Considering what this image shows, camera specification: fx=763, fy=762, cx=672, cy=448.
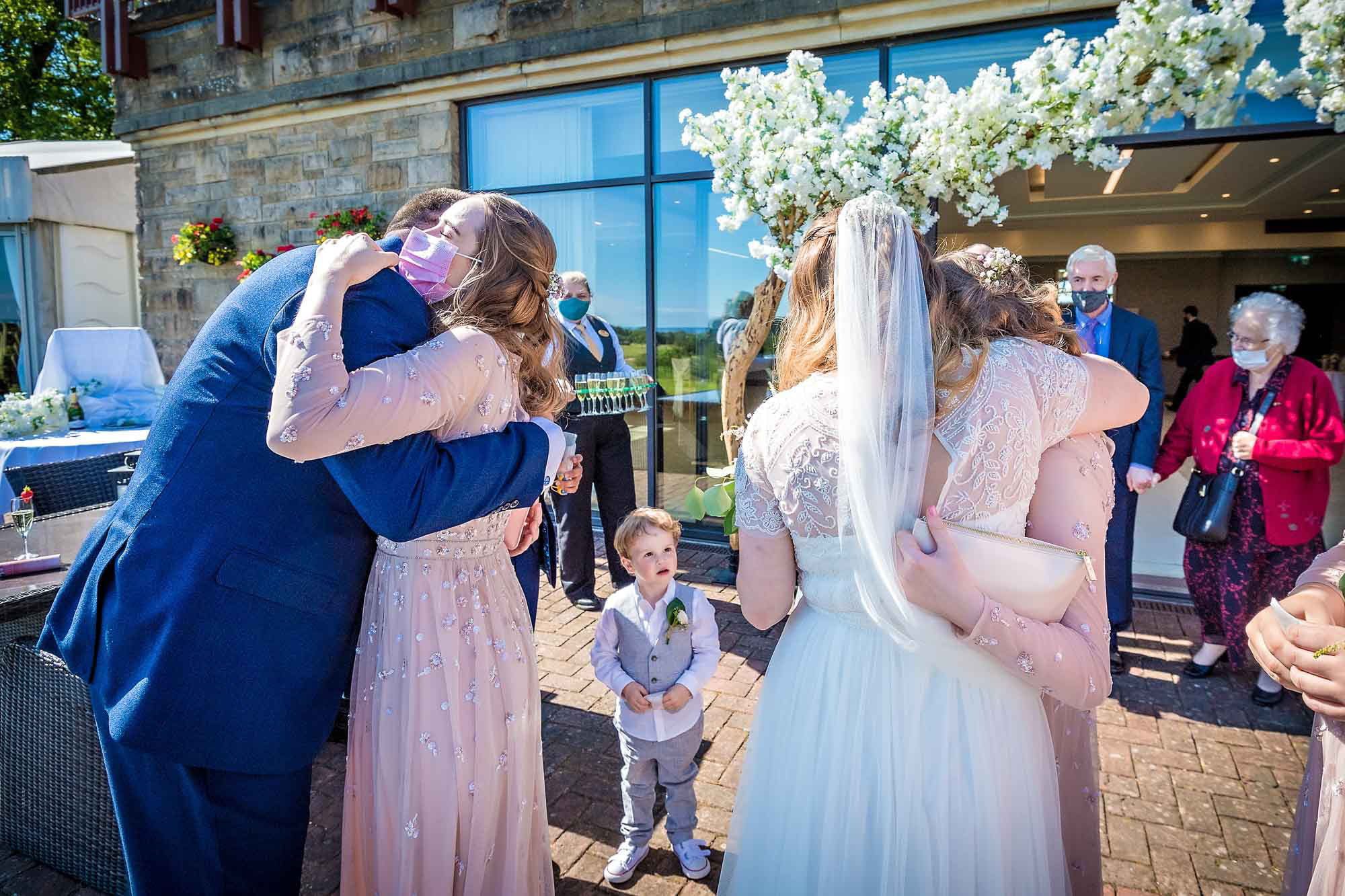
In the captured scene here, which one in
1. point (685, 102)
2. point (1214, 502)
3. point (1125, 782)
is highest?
point (685, 102)

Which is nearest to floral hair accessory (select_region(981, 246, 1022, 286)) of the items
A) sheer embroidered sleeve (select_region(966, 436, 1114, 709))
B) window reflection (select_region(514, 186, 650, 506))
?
sheer embroidered sleeve (select_region(966, 436, 1114, 709))

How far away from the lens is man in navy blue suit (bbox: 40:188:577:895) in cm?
→ 150

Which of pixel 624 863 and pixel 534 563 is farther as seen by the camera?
pixel 624 863

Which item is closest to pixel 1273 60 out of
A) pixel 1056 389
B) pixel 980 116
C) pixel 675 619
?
pixel 980 116

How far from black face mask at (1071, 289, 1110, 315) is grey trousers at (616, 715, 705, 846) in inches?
123

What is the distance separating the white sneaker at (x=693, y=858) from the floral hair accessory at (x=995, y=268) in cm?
198

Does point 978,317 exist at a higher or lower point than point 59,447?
higher

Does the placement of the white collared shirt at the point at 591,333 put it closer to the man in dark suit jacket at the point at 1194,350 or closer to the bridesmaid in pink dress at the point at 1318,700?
the bridesmaid in pink dress at the point at 1318,700

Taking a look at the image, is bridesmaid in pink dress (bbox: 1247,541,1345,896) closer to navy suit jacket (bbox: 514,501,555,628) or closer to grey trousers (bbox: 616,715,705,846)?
grey trousers (bbox: 616,715,705,846)

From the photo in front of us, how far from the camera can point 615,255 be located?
7.07m

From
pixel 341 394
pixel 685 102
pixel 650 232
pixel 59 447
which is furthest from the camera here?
pixel 650 232

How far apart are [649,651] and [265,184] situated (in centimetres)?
779

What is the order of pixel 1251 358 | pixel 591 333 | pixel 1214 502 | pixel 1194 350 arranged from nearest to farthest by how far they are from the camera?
pixel 1251 358
pixel 1214 502
pixel 591 333
pixel 1194 350

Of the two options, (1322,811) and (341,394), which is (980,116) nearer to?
(1322,811)
